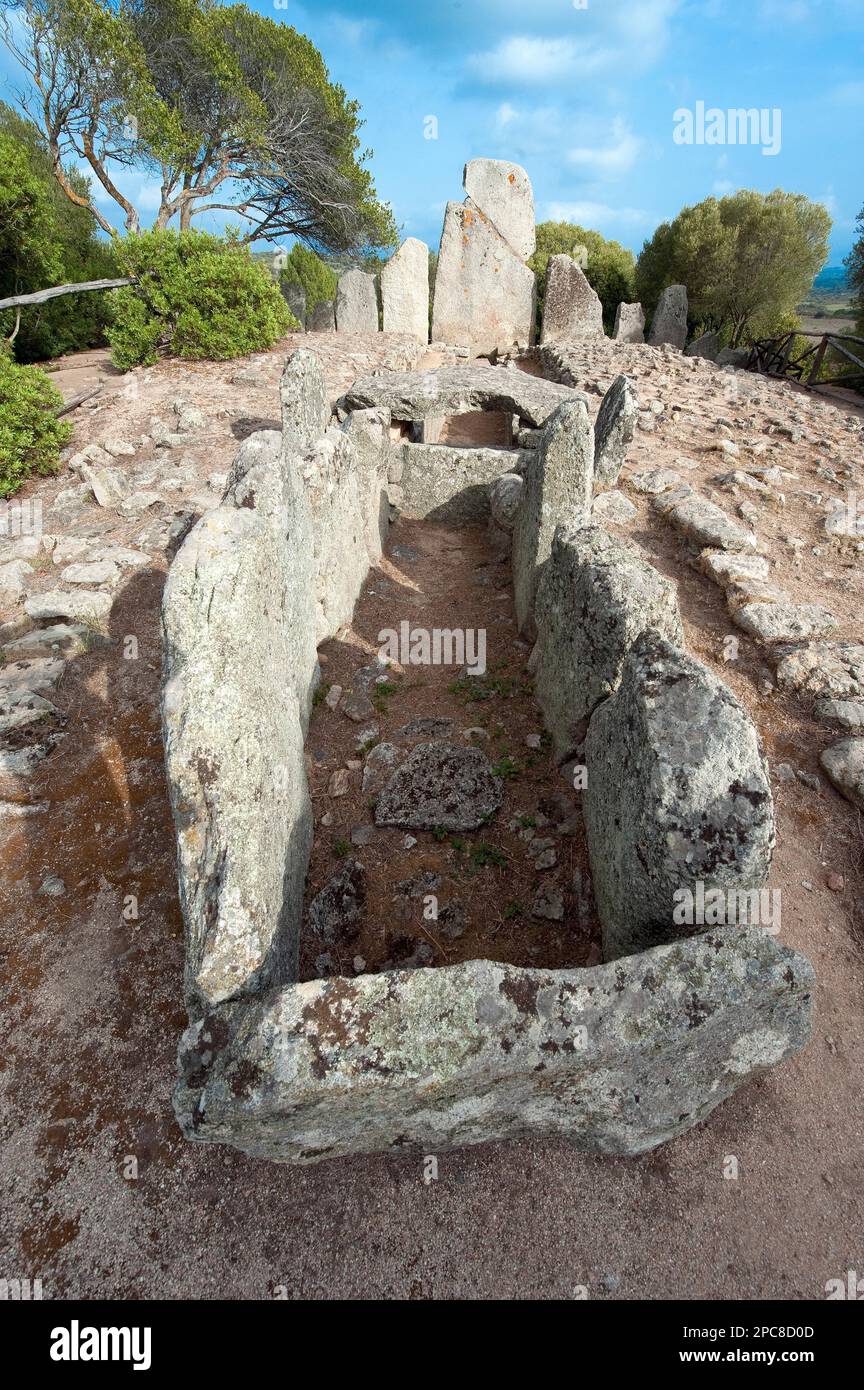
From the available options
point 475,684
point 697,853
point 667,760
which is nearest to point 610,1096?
point 697,853

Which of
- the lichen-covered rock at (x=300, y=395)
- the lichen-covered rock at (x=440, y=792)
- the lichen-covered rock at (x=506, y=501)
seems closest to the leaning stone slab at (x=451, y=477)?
the lichen-covered rock at (x=506, y=501)

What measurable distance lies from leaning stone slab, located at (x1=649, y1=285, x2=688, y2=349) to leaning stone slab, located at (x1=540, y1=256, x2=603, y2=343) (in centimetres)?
341

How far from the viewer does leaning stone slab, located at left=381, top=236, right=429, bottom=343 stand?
15477 millimetres

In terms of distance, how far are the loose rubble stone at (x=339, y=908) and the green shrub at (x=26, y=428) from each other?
7.48 metres

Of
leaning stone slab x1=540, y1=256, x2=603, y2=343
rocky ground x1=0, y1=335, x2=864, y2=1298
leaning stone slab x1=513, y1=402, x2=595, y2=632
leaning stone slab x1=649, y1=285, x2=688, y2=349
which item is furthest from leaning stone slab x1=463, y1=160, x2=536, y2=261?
rocky ground x1=0, y1=335, x2=864, y2=1298

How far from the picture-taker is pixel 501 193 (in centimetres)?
1567

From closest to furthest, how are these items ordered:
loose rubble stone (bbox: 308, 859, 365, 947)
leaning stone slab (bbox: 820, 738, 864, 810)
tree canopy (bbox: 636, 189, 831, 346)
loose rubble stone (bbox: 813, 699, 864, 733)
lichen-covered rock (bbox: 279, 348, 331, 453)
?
loose rubble stone (bbox: 308, 859, 365, 947), leaning stone slab (bbox: 820, 738, 864, 810), loose rubble stone (bbox: 813, 699, 864, 733), lichen-covered rock (bbox: 279, 348, 331, 453), tree canopy (bbox: 636, 189, 831, 346)

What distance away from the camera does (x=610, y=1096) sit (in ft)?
8.63

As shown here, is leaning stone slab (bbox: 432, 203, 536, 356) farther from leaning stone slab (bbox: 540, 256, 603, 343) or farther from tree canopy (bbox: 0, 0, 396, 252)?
tree canopy (bbox: 0, 0, 396, 252)

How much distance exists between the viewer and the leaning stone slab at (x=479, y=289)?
15477 mm

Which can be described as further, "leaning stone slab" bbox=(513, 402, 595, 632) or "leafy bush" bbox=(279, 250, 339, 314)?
"leafy bush" bbox=(279, 250, 339, 314)

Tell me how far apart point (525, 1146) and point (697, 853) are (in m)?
1.73

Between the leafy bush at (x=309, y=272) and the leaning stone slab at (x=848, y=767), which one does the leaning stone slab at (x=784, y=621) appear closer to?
the leaning stone slab at (x=848, y=767)
